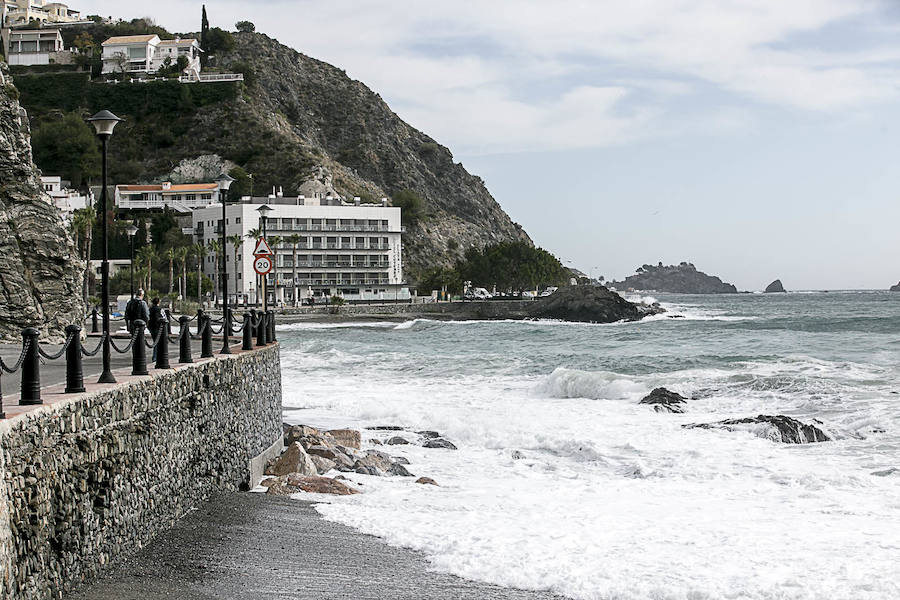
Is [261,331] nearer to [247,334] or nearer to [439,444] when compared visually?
[247,334]

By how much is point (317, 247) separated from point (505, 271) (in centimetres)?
2698

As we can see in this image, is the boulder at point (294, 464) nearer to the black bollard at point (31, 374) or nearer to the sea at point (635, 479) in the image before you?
the sea at point (635, 479)

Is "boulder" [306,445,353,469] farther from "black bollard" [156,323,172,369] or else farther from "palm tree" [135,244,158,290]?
"palm tree" [135,244,158,290]

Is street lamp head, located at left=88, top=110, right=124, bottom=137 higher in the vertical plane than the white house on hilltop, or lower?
lower

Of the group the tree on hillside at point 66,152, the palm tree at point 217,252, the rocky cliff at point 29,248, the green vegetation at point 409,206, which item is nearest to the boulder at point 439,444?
the rocky cliff at point 29,248

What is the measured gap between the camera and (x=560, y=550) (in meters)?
10.2

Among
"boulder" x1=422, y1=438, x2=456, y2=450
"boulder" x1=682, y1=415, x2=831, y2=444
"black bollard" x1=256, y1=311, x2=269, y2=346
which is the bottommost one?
"boulder" x1=422, y1=438, x2=456, y2=450

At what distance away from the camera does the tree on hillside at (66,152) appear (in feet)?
435

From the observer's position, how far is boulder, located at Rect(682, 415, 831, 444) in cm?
1780

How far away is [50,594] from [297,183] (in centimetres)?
13200

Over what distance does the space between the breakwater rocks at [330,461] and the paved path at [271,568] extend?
2.05 meters

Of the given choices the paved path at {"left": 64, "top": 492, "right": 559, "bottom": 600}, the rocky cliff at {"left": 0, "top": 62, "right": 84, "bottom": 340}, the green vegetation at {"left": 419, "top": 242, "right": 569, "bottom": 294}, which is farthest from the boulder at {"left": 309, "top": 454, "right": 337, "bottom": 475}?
the green vegetation at {"left": 419, "top": 242, "right": 569, "bottom": 294}

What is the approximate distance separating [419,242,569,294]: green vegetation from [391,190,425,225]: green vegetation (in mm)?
32736

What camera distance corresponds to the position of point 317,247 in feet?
358
